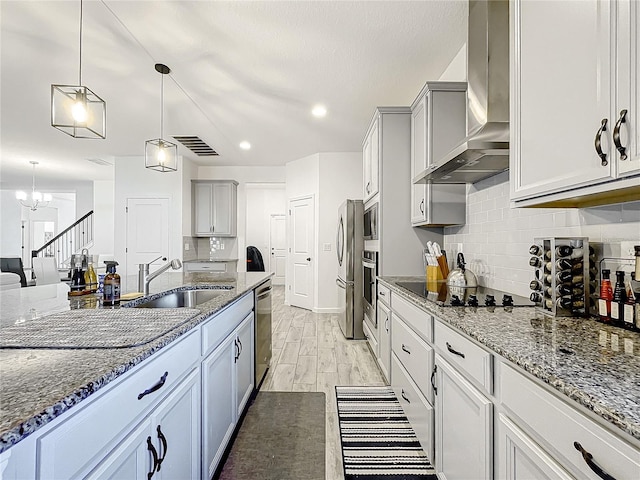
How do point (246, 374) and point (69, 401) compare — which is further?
point (246, 374)

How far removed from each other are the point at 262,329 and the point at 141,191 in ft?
14.7

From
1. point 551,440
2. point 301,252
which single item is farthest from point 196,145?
point 551,440

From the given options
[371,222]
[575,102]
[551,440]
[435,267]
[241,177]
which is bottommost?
[551,440]

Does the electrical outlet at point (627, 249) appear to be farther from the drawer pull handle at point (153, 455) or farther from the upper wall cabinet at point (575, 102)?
the drawer pull handle at point (153, 455)

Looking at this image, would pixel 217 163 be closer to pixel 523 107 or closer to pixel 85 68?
pixel 85 68

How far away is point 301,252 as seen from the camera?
6.46 m

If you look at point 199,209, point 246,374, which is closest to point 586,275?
point 246,374

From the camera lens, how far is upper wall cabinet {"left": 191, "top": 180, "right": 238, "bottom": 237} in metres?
6.66

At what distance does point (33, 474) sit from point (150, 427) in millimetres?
457

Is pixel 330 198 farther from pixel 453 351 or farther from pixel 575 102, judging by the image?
pixel 575 102

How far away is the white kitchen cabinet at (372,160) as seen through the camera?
10.9 ft

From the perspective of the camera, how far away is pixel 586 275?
1.43 metres

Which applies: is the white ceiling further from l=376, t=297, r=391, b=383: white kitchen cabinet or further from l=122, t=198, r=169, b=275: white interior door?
l=376, t=297, r=391, b=383: white kitchen cabinet

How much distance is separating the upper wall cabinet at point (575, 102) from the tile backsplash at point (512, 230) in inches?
4.8
